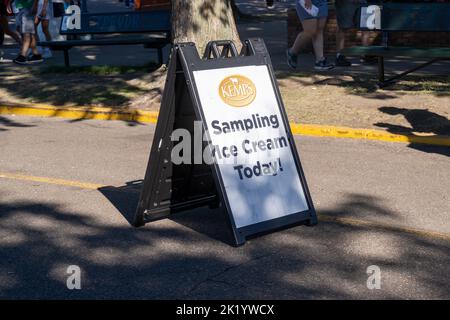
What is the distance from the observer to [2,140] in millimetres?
10969

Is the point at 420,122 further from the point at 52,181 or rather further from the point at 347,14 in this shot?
the point at 52,181

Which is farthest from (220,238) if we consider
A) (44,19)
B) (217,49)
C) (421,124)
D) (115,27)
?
(44,19)

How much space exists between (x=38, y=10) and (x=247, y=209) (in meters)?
11.8

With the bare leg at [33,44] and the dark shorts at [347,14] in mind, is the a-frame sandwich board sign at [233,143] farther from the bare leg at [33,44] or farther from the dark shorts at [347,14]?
the bare leg at [33,44]

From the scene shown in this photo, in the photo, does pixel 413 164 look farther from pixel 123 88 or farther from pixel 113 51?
pixel 113 51

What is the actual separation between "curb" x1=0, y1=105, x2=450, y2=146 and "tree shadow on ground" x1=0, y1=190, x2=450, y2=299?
3.19 meters

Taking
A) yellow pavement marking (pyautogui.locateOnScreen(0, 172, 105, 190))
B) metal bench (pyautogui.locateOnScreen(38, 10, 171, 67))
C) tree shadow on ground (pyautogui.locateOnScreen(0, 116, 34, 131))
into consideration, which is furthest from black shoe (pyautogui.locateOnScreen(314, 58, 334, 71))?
yellow pavement marking (pyautogui.locateOnScreen(0, 172, 105, 190))

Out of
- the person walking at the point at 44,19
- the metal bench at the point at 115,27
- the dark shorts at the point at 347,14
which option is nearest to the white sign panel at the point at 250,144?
the dark shorts at the point at 347,14

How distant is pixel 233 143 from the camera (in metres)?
6.48

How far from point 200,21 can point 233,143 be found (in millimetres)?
6461

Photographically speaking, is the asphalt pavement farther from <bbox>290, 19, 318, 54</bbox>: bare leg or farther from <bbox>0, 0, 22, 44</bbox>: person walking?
<bbox>0, 0, 22, 44</bbox>: person walking

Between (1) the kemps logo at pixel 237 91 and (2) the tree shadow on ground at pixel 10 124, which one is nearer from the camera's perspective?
(1) the kemps logo at pixel 237 91

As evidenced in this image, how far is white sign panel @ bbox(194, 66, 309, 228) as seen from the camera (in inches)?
252

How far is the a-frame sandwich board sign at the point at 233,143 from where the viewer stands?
6379 millimetres
